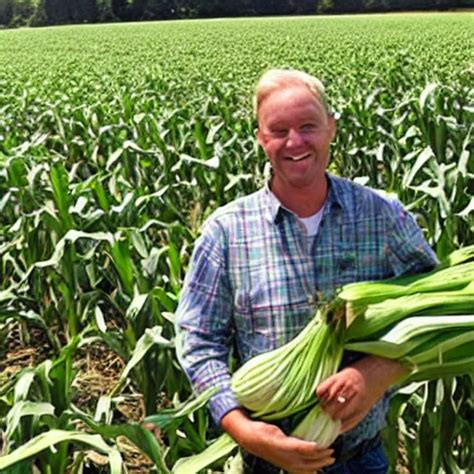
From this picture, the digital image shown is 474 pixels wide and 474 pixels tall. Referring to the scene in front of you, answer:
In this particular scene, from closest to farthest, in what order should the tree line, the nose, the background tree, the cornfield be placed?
the nose < the cornfield < the tree line < the background tree

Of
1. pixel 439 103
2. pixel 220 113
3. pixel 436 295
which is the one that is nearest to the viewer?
pixel 436 295

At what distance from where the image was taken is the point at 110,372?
439 cm

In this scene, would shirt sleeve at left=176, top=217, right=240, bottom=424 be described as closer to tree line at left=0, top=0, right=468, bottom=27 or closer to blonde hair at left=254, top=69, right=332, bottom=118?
blonde hair at left=254, top=69, right=332, bottom=118

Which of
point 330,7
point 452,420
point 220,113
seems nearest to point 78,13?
point 330,7

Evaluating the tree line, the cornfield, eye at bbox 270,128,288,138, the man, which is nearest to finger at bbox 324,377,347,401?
the man

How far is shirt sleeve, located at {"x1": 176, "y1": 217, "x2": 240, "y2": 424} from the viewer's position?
214 cm

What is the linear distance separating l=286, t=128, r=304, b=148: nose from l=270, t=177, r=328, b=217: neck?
13 cm

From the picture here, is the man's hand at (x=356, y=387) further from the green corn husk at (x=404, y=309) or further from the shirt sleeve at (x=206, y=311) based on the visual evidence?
the shirt sleeve at (x=206, y=311)

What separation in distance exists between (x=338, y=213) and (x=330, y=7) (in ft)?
241

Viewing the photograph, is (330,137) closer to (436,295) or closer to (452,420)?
(436,295)

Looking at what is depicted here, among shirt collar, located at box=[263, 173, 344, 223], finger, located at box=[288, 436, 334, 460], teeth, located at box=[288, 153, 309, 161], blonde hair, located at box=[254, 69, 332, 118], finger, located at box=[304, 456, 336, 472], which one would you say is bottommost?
finger, located at box=[304, 456, 336, 472]

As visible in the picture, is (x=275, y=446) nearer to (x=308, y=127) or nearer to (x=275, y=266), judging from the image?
(x=275, y=266)

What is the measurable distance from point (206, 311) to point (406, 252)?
1.73ft

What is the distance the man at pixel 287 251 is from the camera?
2086 mm
